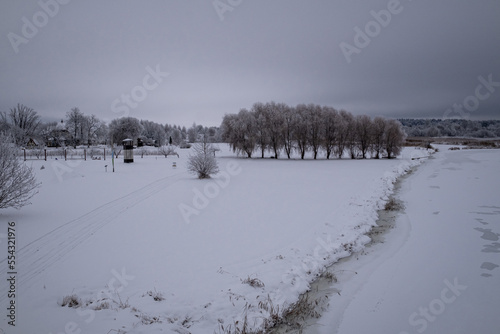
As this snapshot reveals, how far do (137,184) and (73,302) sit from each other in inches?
533

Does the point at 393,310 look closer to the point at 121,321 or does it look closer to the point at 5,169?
the point at 121,321

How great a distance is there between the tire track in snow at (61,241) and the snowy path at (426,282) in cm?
660

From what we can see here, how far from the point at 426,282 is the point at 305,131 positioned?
4196cm

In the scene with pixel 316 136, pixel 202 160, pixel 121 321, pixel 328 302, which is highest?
pixel 316 136

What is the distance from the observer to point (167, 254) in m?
7.86

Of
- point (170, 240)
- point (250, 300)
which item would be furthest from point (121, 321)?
point (170, 240)

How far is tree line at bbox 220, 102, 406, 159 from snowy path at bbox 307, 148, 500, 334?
117ft

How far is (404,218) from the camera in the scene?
1274 cm

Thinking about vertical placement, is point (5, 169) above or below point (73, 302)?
above

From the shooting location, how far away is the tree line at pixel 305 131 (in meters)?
47.2

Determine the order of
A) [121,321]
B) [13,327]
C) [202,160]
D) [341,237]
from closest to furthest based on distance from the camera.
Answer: [13,327], [121,321], [341,237], [202,160]

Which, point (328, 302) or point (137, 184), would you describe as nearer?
point (328, 302)

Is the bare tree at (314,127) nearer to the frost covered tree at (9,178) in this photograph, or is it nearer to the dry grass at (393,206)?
the dry grass at (393,206)

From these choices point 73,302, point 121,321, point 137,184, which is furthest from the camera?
point 137,184
